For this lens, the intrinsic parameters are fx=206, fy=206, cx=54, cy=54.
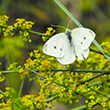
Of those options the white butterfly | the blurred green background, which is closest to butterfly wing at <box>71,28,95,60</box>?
the white butterfly

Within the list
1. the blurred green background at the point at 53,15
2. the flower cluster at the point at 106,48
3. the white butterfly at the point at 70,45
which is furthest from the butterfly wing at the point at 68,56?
the blurred green background at the point at 53,15

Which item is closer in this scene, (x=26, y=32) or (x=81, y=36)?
(x=26, y=32)

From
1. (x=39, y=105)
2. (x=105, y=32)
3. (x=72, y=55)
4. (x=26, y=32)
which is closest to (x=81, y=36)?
(x=72, y=55)

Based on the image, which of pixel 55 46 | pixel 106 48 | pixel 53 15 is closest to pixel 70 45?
pixel 55 46

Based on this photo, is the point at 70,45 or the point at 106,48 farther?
the point at 70,45

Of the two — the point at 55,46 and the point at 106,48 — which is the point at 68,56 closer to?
the point at 55,46

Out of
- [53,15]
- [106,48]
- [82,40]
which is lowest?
[106,48]

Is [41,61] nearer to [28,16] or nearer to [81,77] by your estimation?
[81,77]
